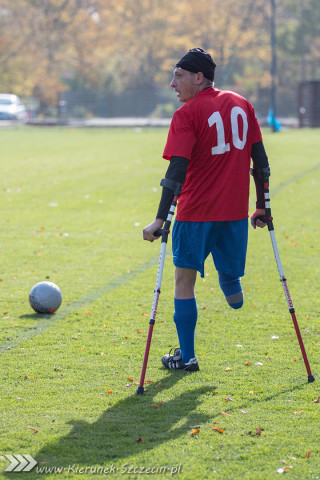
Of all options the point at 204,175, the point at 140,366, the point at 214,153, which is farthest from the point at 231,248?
the point at 140,366

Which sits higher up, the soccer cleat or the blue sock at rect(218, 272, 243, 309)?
the blue sock at rect(218, 272, 243, 309)

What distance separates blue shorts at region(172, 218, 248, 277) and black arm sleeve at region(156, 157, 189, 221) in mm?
286

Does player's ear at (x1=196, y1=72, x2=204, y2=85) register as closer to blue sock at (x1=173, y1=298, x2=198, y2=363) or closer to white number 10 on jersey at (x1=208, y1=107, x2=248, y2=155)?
white number 10 on jersey at (x1=208, y1=107, x2=248, y2=155)

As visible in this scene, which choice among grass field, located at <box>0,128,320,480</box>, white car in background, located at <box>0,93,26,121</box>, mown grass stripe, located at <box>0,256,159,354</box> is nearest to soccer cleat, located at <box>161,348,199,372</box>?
grass field, located at <box>0,128,320,480</box>

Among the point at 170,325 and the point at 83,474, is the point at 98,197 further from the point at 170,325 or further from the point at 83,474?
the point at 83,474

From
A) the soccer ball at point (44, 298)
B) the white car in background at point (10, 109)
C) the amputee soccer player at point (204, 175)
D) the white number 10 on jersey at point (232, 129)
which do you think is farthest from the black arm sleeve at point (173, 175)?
the white car in background at point (10, 109)

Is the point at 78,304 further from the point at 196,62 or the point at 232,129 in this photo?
the point at 196,62

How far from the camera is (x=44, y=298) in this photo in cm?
667

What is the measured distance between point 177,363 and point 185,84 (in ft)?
6.52

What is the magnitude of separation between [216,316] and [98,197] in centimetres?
860

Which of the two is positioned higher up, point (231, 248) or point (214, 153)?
point (214, 153)

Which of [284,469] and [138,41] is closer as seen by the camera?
[284,469]

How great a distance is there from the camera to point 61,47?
65625 millimetres

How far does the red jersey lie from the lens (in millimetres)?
4723
